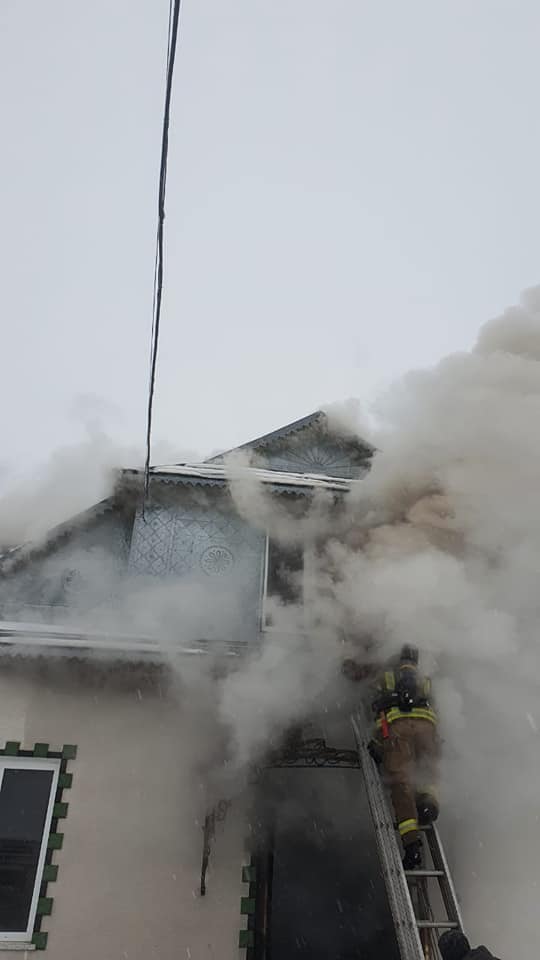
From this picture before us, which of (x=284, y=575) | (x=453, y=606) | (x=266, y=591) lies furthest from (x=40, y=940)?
(x=453, y=606)

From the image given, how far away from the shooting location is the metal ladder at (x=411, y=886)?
4.42 meters

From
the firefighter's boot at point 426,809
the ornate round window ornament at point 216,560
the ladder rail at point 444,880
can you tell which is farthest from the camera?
the ornate round window ornament at point 216,560

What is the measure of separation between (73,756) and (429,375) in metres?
5.48

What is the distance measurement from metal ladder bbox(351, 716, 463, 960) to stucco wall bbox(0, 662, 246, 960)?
1208 mm

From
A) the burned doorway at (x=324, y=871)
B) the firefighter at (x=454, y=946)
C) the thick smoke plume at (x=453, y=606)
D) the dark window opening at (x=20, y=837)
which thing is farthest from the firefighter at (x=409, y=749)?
the dark window opening at (x=20, y=837)

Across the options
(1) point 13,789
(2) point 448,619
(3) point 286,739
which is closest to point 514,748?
(2) point 448,619

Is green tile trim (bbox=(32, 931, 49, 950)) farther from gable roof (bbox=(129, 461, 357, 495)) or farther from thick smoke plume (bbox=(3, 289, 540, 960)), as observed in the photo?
gable roof (bbox=(129, 461, 357, 495))

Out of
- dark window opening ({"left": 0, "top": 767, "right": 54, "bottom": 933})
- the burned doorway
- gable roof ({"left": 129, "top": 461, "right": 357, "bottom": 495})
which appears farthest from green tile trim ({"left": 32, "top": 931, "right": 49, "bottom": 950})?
gable roof ({"left": 129, "top": 461, "right": 357, "bottom": 495})

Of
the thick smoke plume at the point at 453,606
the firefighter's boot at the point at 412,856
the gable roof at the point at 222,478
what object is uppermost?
Answer: the gable roof at the point at 222,478

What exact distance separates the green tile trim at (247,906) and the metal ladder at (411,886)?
1.14m

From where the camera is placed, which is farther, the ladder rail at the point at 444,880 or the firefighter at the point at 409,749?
the firefighter at the point at 409,749

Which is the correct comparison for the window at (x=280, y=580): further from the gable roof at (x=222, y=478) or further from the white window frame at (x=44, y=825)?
the white window frame at (x=44, y=825)

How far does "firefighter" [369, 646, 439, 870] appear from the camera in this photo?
15.9 ft

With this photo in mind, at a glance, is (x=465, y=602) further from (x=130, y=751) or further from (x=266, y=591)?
(x=130, y=751)
